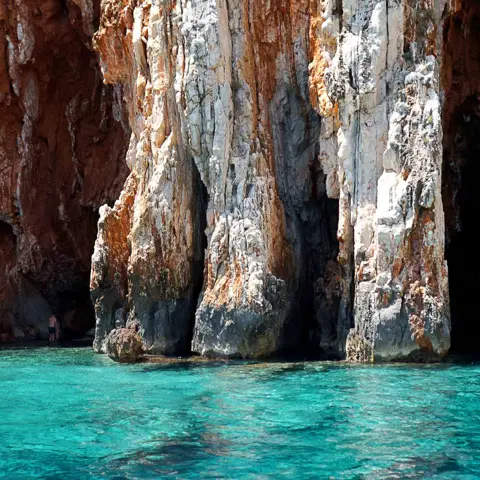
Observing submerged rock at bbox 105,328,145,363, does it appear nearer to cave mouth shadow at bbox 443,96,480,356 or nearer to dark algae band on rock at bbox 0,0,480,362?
dark algae band on rock at bbox 0,0,480,362

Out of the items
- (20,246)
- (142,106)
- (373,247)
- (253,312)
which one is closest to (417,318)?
(373,247)

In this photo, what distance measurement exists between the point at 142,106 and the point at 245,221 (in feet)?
13.8

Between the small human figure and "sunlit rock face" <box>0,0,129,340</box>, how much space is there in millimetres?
748

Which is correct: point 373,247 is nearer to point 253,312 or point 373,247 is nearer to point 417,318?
point 417,318

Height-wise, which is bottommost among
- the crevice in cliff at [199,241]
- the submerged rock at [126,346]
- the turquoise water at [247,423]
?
the turquoise water at [247,423]

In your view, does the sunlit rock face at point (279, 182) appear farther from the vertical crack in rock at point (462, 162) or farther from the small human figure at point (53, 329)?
the small human figure at point (53, 329)

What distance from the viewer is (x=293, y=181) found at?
18016mm

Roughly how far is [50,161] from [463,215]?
42.8 ft

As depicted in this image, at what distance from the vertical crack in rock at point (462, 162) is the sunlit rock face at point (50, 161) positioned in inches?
386

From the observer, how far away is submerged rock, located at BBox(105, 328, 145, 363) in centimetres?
1600

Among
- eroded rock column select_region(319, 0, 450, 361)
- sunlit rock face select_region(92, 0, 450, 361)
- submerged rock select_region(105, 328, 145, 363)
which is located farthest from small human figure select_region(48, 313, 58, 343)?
eroded rock column select_region(319, 0, 450, 361)

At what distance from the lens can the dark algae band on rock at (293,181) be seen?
1442cm

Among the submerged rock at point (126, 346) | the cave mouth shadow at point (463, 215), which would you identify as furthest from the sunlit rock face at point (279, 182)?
the cave mouth shadow at point (463, 215)

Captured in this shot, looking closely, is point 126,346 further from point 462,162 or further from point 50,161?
point 50,161
